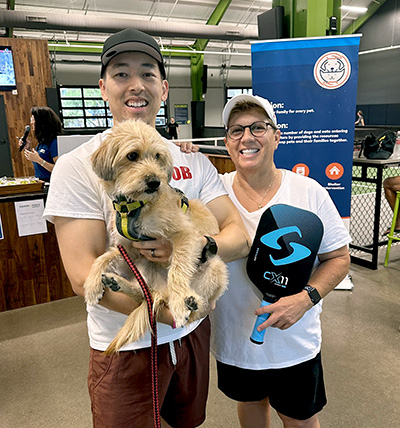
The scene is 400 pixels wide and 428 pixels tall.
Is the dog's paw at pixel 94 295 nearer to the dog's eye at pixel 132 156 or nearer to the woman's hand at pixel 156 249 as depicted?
the woman's hand at pixel 156 249

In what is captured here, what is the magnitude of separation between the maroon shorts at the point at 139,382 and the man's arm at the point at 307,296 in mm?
309

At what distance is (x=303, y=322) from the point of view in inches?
59.0

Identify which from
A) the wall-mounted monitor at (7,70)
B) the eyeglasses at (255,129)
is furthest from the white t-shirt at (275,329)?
the wall-mounted monitor at (7,70)

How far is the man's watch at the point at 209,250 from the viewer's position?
118cm

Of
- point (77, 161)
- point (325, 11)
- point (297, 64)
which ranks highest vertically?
point (325, 11)

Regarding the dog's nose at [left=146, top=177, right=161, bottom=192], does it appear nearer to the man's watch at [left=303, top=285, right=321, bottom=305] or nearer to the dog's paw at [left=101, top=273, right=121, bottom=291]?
the dog's paw at [left=101, top=273, right=121, bottom=291]

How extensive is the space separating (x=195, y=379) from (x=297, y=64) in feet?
9.85

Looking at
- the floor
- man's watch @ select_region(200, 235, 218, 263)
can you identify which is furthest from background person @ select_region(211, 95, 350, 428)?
the floor

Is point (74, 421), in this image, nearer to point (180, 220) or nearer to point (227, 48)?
point (180, 220)

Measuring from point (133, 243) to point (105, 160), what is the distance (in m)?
0.28

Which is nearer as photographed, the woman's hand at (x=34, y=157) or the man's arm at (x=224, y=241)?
the man's arm at (x=224, y=241)

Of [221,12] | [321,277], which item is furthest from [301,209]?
[221,12]

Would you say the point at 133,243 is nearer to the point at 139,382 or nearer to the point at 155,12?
the point at 139,382

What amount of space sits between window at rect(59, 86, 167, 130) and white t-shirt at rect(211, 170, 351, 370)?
46.2 feet
